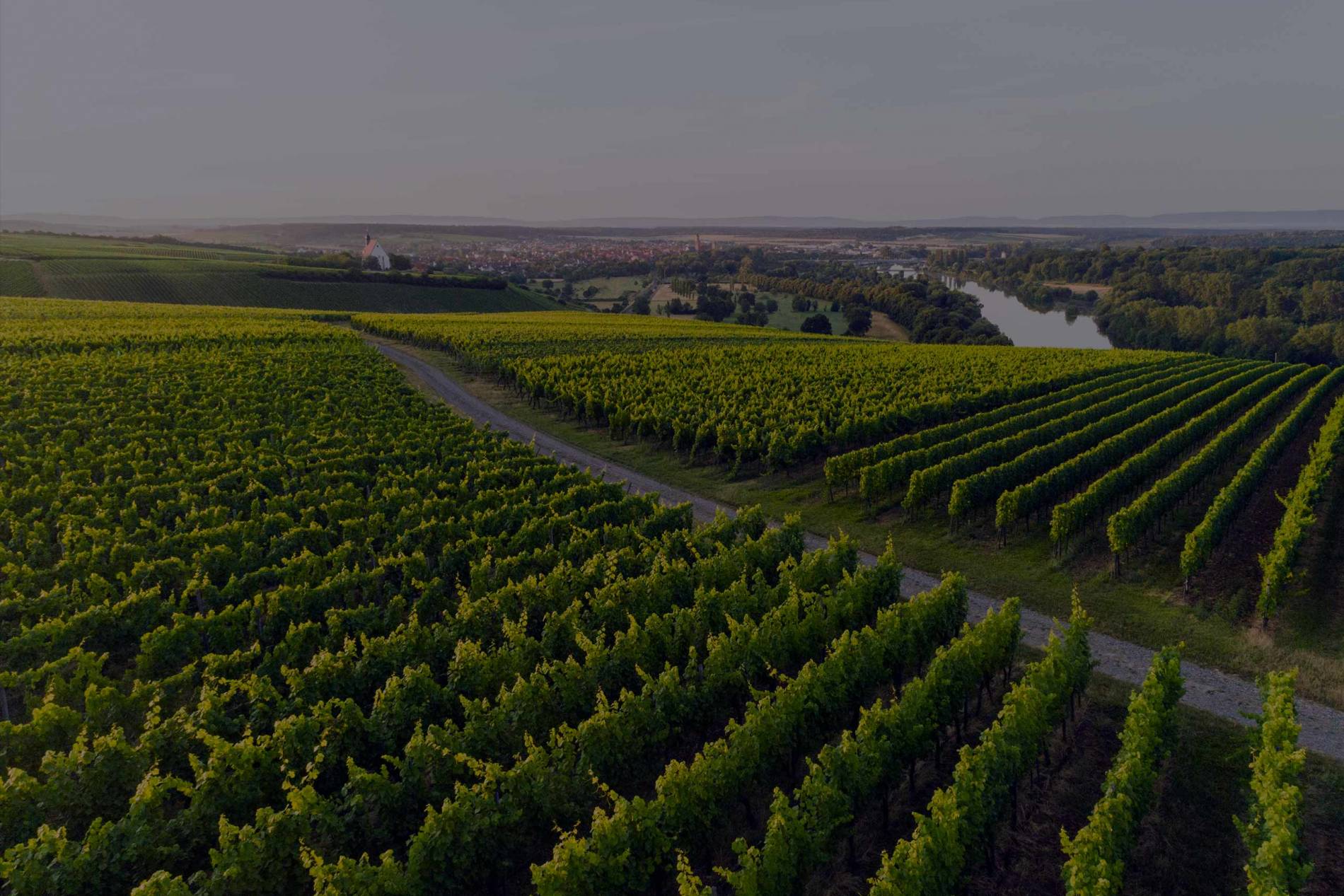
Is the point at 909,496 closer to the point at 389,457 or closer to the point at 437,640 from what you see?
the point at 437,640

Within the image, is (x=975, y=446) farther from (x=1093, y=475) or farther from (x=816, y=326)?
(x=816, y=326)

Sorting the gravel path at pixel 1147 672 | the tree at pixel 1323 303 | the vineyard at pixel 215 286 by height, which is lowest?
the gravel path at pixel 1147 672

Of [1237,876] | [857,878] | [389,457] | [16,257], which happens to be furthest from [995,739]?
[16,257]

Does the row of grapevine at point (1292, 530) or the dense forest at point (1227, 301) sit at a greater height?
the dense forest at point (1227, 301)

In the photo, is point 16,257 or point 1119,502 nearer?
point 1119,502

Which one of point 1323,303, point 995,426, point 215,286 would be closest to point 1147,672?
point 995,426

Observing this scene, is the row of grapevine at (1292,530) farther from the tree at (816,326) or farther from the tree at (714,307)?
the tree at (714,307)

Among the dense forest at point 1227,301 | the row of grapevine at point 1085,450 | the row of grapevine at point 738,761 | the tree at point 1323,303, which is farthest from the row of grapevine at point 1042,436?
the tree at point 1323,303
